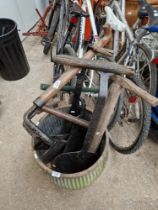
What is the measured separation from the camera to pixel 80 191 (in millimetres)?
1156

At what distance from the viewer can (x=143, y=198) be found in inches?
43.3

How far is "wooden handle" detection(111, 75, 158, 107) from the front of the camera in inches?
24.0

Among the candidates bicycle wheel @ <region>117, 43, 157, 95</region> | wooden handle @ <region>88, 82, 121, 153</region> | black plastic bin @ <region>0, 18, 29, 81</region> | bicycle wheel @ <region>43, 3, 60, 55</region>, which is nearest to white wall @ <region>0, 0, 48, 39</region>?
black plastic bin @ <region>0, 18, 29, 81</region>

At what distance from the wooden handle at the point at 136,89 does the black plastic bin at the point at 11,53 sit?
4.03 feet

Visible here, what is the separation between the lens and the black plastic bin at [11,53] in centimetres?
157

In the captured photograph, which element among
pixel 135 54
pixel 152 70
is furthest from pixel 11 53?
pixel 152 70

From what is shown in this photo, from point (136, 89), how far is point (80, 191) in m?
0.83

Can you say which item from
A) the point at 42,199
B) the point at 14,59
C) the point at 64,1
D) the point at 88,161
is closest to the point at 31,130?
the point at 88,161

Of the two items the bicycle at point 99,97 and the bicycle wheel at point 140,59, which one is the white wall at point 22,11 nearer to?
the bicycle wheel at point 140,59

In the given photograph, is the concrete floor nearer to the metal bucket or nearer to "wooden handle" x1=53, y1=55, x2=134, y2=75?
the metal bucket

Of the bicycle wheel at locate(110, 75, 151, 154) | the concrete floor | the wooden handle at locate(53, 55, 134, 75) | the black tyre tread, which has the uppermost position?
the wooden handle at locate(53, 55, 134, 75)

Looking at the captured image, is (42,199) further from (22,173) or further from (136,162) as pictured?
(136,162)

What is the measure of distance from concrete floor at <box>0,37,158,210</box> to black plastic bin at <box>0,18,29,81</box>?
65 cm

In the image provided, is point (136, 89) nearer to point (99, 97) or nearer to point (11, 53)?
point (99, 97)
